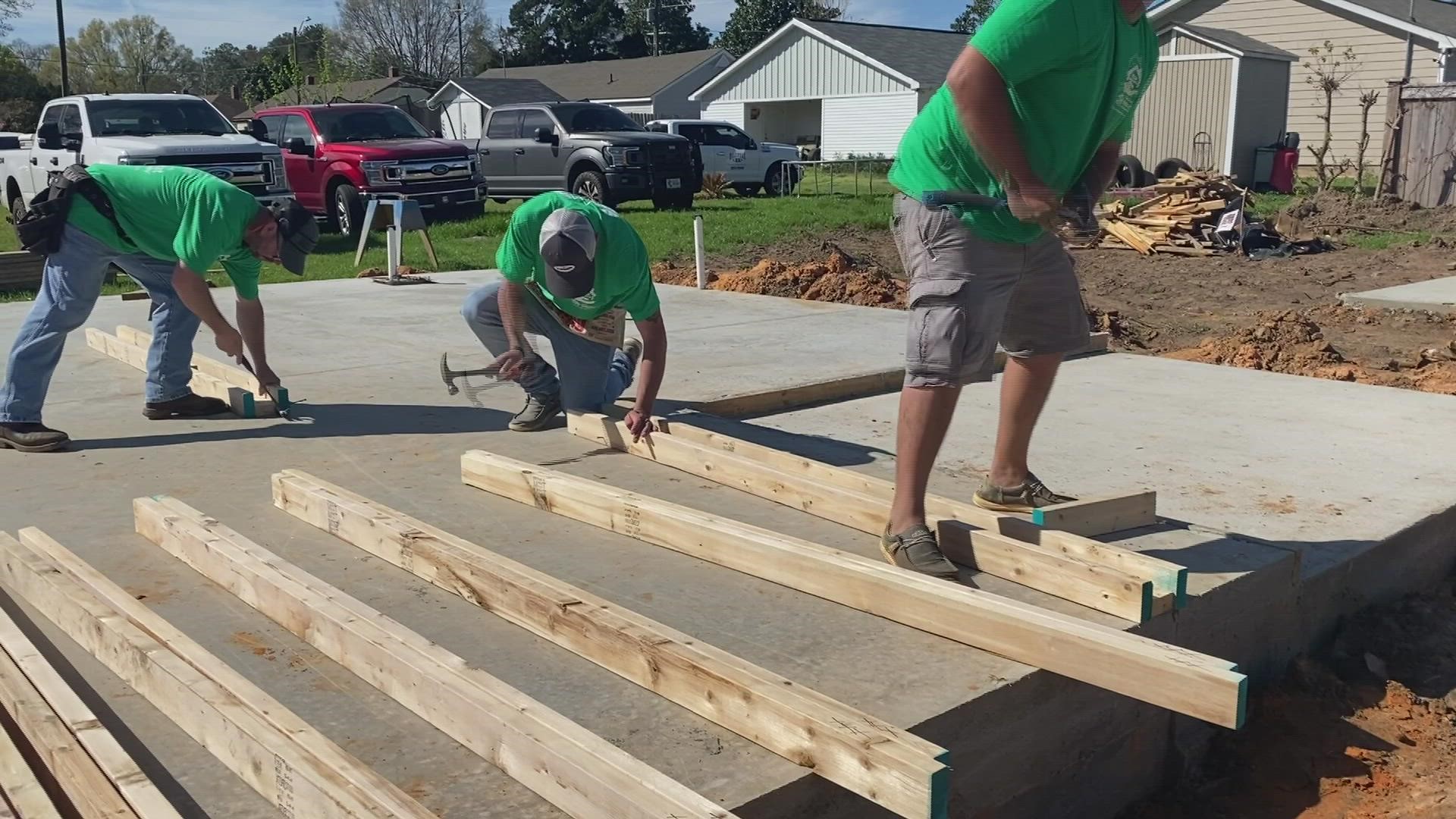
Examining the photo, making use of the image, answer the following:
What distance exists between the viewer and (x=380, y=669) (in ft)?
9.58

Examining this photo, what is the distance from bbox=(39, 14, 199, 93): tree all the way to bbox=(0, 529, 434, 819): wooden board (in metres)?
88.5

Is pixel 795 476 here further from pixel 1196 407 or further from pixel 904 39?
pixel 904 39

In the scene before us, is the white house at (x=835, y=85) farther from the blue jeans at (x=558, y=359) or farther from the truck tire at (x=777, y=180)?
the blue jeans at (x=558, y=359)

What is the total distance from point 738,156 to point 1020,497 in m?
22.5

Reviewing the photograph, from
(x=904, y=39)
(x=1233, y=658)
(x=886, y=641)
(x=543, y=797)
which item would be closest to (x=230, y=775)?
(x=543, y=797)

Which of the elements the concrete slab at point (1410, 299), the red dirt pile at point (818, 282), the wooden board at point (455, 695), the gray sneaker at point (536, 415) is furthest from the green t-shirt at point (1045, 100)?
the concrete slab at point (1410, 299)

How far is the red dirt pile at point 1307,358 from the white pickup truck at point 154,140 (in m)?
11.0

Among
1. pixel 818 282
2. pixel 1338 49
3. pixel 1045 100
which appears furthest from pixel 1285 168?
pixel 1045 100

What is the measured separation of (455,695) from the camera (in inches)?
105

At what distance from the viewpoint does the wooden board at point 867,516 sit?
10.6 ft

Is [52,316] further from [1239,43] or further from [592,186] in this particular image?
[1239,43]

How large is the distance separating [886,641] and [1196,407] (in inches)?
134

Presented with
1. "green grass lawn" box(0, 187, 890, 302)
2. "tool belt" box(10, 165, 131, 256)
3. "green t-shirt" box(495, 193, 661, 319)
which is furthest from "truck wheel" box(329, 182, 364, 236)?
"green t-shirt" box(495, 193, 661, 319)

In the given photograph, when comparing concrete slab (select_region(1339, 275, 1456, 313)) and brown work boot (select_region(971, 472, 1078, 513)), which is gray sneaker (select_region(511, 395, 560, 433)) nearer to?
brown work boot (select_region(971, 472, 1078, 513))
